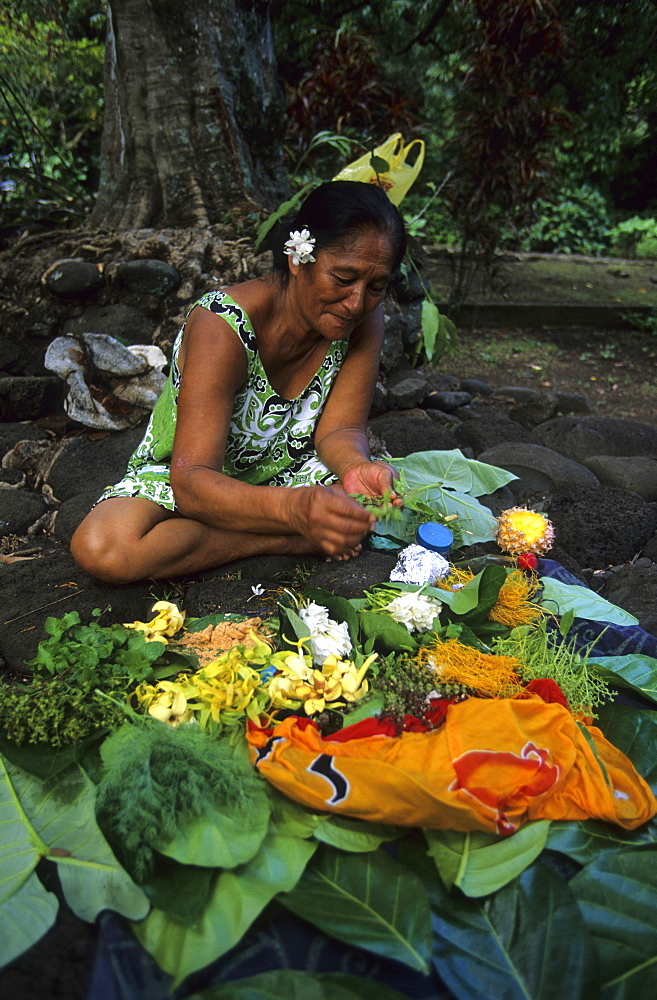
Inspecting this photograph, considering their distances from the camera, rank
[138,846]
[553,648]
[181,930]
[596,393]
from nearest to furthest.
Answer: [181,930] → [138,846] → [553,648] → [596,393]

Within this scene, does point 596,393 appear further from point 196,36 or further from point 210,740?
point 210,740

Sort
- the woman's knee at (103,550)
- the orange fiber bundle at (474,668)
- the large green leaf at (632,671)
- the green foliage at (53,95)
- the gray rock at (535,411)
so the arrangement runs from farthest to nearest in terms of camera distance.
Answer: the green foliage at (53,95), the gray rock at (535,411), the woman's knee at (103,550), the large green leaf at (632,671), the orange fiber bundle at (474,668)

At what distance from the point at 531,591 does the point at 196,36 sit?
4169 mm

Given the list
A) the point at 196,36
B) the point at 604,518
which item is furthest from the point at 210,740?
the point at 196,36

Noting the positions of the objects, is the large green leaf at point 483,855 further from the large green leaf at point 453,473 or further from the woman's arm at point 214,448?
the large green leaf at point 453,473

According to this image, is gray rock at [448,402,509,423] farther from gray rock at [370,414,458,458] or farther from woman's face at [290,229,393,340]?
woman's face at [290,229,393,340]

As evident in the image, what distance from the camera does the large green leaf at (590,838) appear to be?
53.1 inches

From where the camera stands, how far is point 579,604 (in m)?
2.07

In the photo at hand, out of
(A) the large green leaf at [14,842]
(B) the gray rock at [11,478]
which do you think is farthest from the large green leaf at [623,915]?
(B) the gray rock at [11,478]

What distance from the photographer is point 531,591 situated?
2.11 meters

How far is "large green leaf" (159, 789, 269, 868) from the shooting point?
4.08ft

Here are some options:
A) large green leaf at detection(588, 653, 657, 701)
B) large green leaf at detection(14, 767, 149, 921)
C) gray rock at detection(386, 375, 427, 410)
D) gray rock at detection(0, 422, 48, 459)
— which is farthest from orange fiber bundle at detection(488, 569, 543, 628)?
gray rock at detection(0, 422, 48, 459)

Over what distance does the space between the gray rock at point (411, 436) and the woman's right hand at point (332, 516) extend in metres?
1.71

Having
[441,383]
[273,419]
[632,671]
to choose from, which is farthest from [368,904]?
[441,383]
